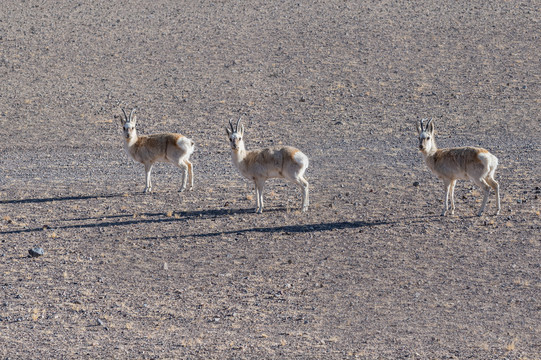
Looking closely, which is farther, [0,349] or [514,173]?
[514,173]

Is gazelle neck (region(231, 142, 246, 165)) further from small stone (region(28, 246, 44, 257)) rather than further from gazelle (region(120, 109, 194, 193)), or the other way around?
small stone (region(28, 246, 44, 257))

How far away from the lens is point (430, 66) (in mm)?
33062

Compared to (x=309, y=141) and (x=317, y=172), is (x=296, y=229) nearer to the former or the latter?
(x=317, y=172)

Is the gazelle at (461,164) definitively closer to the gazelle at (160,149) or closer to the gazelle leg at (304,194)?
the gazelle leg at (304,194)

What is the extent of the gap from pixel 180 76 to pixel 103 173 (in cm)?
1159

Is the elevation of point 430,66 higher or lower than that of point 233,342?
higher

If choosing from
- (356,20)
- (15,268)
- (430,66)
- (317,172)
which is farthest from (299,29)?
(15,268)

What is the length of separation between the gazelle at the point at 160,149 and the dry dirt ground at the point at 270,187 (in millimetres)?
681

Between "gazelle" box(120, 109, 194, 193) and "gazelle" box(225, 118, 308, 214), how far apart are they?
1909mm

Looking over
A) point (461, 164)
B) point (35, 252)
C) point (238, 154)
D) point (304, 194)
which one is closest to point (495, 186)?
point (461, 164)

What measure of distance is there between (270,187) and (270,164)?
2722mm

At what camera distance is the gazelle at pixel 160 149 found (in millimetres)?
18875

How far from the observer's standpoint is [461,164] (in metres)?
16.1

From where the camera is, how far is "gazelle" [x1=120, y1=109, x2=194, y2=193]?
18.9m
